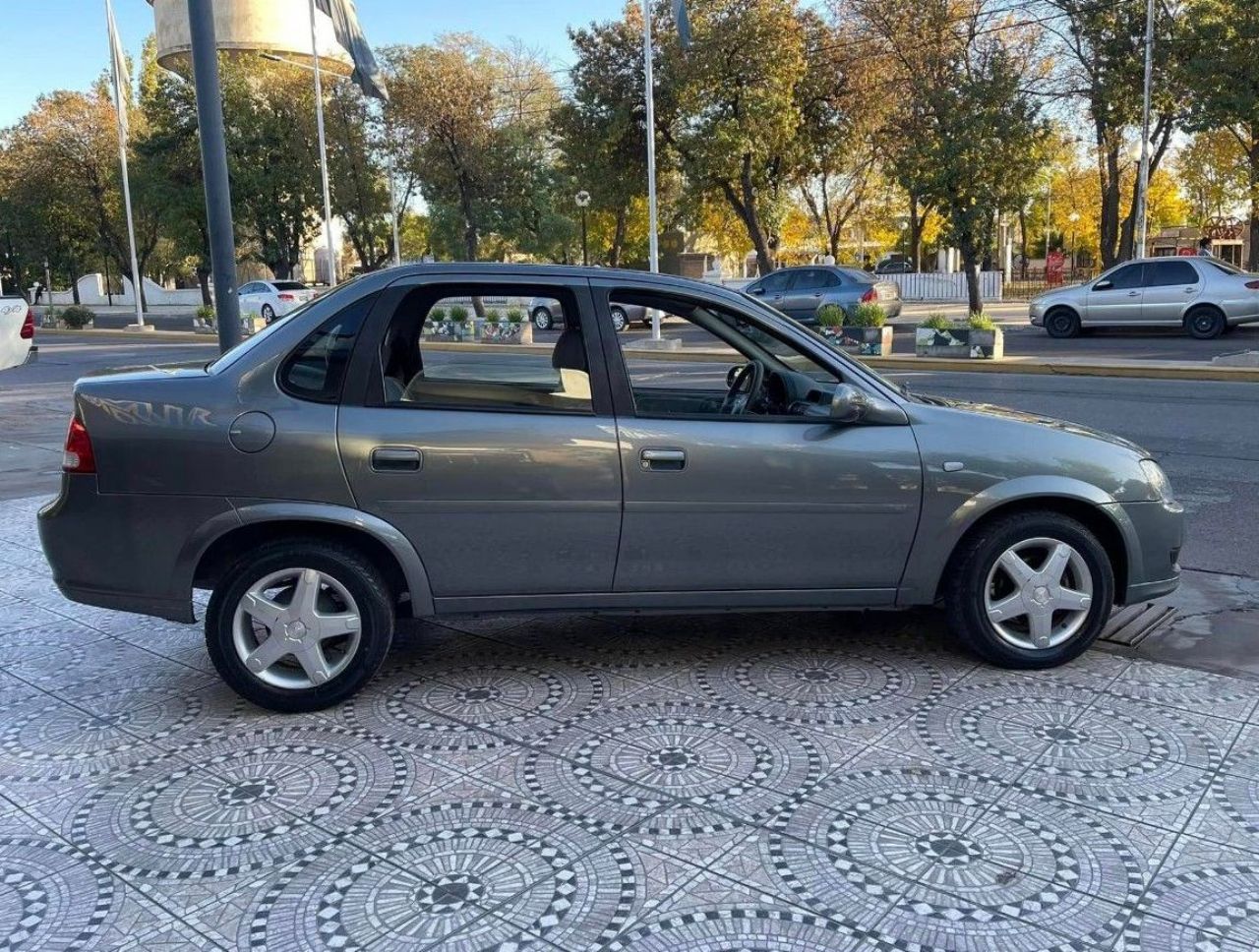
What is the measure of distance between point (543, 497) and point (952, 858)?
1959mm

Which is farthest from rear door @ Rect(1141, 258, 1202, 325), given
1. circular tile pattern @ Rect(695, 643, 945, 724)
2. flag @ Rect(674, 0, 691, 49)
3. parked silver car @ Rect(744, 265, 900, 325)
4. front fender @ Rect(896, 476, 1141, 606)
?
circular tile pattern @ Rect(695, 643, 945, 724)

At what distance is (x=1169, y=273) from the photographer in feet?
68.9

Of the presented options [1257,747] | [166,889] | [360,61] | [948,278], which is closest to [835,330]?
[360,61]

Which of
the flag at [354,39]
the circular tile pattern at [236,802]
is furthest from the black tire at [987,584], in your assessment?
the flag at [354,39]

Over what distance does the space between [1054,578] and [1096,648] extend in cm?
67

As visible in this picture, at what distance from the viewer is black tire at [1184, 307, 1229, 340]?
20438 millimetres

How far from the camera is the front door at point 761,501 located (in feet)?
13.6

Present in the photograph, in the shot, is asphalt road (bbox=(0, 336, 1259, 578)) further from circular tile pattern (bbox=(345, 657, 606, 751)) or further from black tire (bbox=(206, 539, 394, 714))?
black tire (bbox=(206, 539, 394, 714))

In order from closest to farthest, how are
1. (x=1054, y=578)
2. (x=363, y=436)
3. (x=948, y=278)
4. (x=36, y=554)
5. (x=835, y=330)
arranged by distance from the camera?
(x=363, y=436) → (x=1054, y=578) → (x=36, y=554) → (x=835, y=330) → (x=948, y=278)

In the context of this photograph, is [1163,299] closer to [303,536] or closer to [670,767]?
[670,767]

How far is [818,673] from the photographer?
4.54 metres

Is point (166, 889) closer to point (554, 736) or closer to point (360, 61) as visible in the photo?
point (554, 736)

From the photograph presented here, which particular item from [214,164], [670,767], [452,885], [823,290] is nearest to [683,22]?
[823,290]

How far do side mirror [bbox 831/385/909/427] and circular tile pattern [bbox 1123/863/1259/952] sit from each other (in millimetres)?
1952
